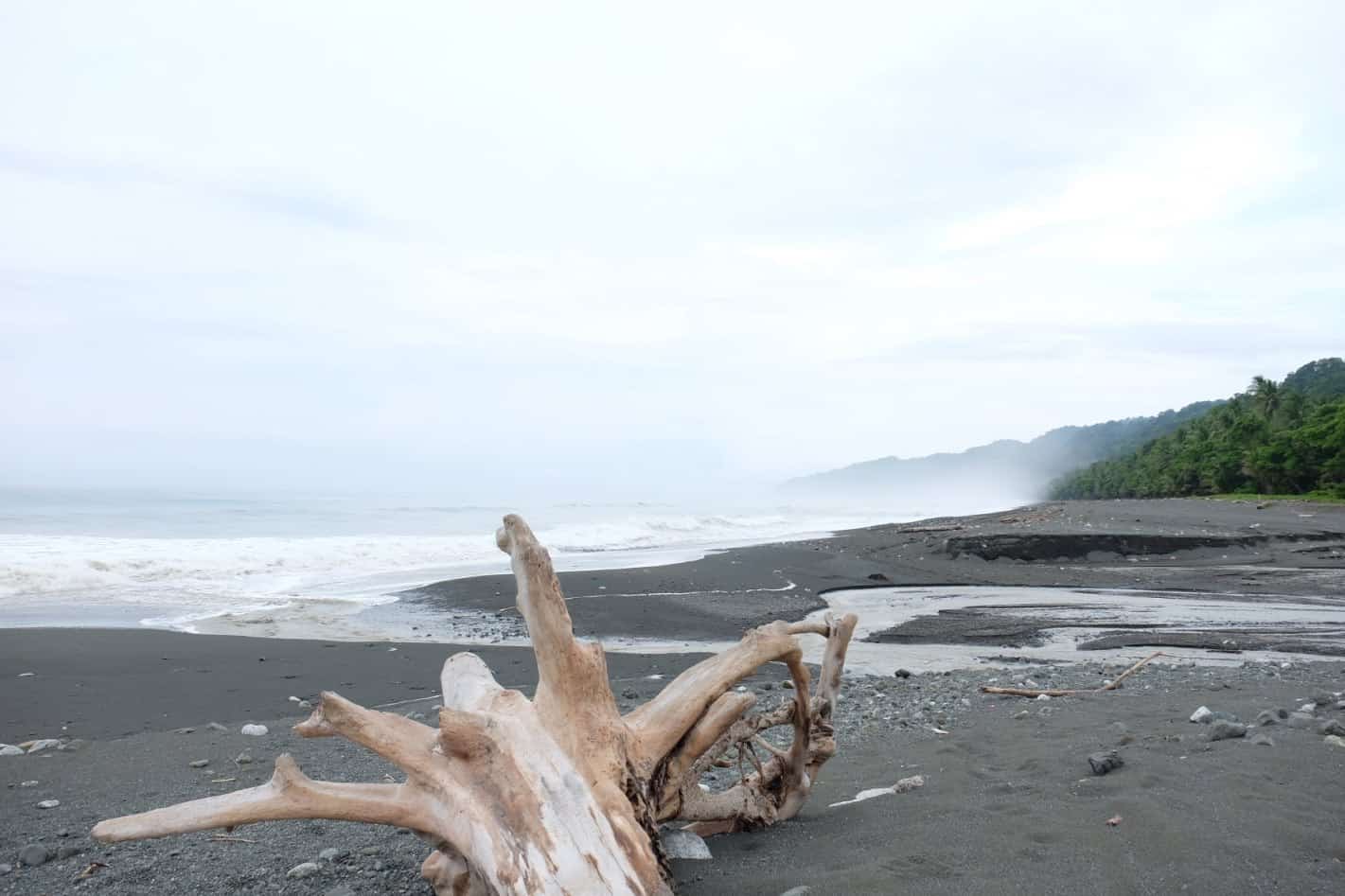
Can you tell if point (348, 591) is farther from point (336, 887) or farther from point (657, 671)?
point (336, 887)

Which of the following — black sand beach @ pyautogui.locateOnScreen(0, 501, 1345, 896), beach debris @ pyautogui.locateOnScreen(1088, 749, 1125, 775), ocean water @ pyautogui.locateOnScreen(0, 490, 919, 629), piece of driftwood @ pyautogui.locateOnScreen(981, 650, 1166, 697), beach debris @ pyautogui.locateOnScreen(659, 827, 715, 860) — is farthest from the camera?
ocean water @ pyautogui.locateOnScreen(0, 490, 919, 629)

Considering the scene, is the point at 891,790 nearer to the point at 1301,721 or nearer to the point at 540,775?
the point at 540,775

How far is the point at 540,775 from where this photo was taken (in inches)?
107

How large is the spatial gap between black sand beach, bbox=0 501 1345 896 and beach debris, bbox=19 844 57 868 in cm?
1

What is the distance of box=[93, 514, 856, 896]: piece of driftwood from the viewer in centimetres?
252

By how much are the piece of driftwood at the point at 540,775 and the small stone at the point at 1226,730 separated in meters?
2.81

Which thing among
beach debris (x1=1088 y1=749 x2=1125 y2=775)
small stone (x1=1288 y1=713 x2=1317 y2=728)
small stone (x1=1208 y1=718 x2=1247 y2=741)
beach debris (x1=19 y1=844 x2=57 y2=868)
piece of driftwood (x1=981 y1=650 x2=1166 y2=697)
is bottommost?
piece of driftwood (x1=981 y1=650 x2=1166 y2=697)

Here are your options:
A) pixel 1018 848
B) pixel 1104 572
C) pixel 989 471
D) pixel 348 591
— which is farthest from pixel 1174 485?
pixel 989 471

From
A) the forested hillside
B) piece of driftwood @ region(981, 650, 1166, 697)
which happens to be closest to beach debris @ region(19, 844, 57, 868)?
piece of driftwood @ region(981, 650, 1166, 697)

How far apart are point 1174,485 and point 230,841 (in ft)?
241

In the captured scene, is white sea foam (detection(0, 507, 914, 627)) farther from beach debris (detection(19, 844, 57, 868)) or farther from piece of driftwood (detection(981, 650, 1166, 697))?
piece of driftwood (detection(981, 650, 1166, 697))

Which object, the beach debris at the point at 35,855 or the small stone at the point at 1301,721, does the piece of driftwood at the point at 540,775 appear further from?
the small stone at the point at 1301,721

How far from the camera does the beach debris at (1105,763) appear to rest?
14.2 feet

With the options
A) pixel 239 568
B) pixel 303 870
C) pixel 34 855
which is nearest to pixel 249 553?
pixel 239 568
